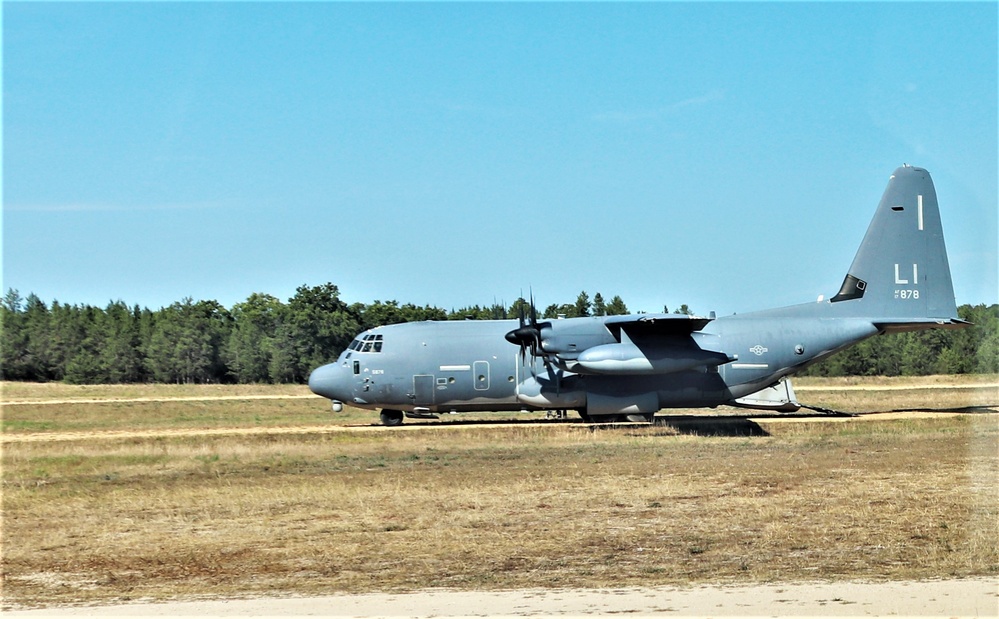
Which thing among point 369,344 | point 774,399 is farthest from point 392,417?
point 774,399

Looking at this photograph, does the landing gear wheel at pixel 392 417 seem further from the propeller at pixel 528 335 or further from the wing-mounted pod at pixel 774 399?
the wing-mounted pod at pixel 774 399

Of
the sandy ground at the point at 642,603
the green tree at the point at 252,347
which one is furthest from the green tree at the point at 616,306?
the sandy ground at the point at 642,603

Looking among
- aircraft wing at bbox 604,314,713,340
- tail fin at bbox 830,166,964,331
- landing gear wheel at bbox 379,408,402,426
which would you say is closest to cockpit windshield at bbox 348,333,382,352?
landing gear wheel at bbox 379,408,402,426

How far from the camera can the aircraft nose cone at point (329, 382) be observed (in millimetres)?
34469

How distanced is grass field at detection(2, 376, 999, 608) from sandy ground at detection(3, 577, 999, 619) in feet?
2.12

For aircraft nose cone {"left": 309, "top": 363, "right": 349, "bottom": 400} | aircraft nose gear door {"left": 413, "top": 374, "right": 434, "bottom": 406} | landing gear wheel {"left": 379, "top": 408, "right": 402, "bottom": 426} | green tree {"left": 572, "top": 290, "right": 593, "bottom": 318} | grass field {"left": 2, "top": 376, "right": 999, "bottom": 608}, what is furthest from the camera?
green tree {"left": 572, "top": 290, "right": 593, "bottom": 318}

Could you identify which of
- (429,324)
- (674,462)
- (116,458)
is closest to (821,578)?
(674,462)

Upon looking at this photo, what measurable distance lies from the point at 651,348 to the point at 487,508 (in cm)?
1442

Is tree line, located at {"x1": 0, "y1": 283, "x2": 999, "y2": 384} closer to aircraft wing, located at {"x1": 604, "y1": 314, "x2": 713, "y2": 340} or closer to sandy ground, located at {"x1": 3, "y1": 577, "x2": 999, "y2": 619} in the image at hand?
aircraft wing, located at {"x1": 604, "y1": 314, "x2": 713, "y2": 340}

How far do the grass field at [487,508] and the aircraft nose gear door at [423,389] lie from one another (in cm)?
110

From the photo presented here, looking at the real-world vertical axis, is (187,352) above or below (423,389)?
above

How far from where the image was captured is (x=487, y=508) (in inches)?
744

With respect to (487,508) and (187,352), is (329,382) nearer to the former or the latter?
(487,508)

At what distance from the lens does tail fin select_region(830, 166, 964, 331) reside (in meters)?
35.0
